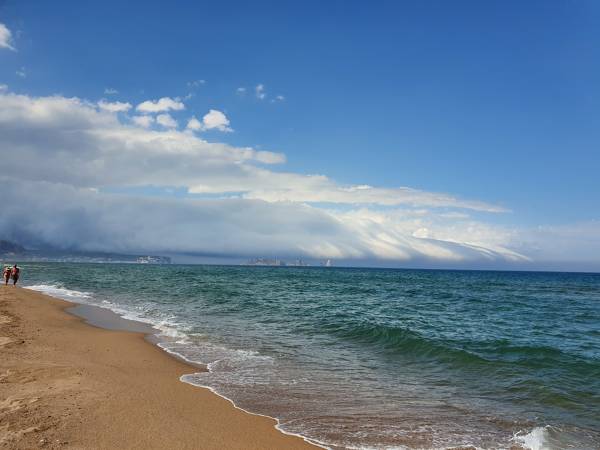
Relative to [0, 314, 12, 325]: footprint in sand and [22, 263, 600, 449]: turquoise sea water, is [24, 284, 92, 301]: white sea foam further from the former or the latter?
[0, 314, 12, 325]: footprint in sand

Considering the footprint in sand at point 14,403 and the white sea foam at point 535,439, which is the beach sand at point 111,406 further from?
the white sea foam at point 535,439

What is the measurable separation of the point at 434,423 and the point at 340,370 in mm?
4808

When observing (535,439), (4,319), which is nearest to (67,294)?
(4,319)

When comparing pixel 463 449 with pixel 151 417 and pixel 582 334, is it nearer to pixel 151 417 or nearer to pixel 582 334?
pixel 151 417

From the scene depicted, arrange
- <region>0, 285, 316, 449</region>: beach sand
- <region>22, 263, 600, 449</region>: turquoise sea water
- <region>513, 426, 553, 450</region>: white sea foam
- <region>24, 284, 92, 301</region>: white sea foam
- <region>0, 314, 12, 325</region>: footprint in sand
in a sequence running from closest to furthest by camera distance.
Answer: <region>0, 285, 316, 449</region>: beach sand < <region>513, 426, 553, 450</region>: white sea foam < <region>22, 263, 600, 449</region>: turquoise sea water < <region>0, 314, 12, 325</region>: footprint in sand < <region>24, 284, 92, 301</region>: white sea foam

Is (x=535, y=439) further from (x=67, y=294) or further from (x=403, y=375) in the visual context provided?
(x=67, y=294)

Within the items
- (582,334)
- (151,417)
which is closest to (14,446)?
(151,417)

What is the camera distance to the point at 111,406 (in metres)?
8.50

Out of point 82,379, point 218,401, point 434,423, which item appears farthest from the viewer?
point 82,379

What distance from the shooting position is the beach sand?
693 centimetres

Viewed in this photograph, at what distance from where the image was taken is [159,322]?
22.8 metres

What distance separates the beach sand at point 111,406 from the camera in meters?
6.93

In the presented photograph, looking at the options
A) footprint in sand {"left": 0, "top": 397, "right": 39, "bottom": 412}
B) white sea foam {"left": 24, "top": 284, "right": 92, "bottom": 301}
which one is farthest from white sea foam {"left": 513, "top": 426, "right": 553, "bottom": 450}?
white sea foam {"left": 24, "top": 284, "right": 92, "bottom": 301}

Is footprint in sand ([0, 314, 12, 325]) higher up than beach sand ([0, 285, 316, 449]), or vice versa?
beach sand ([0, 285, 316, 449])
